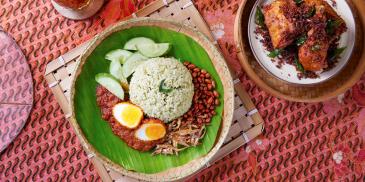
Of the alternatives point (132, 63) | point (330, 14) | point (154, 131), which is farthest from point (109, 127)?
point (330, 14)

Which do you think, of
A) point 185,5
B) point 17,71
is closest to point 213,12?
point 185,5

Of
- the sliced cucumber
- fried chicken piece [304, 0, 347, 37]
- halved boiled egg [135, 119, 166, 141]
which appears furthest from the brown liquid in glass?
fried chicken piece [304, 0, 347, 37]

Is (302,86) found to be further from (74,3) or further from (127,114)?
(74,3)

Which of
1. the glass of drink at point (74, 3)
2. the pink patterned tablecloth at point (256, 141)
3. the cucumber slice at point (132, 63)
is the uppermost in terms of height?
the glass of drink at point (74, 3)

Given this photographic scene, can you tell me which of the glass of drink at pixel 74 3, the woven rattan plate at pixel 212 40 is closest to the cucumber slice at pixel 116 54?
the woven rattan plate at pixel 212 40

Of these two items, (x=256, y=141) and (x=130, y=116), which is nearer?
(x=130, y=116)

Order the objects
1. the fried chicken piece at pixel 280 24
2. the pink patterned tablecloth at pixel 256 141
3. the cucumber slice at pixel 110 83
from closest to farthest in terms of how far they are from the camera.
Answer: the fried chicken piece at pixel 280 24 → the cucumber slice at pixel 110 83 → the pink patterned tablecloth at pixel 256 141

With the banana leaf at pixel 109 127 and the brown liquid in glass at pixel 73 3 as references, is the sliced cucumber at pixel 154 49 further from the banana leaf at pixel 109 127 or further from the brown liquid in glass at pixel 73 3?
the brown liquid in glass at pixel 73 3
